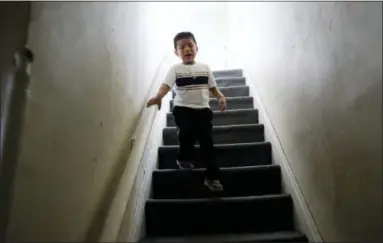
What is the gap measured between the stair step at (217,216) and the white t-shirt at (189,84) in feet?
1.95

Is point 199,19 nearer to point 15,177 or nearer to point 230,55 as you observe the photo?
point 230,55

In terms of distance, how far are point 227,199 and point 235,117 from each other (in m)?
0.98

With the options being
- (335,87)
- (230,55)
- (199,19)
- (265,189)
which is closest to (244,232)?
(265,189)

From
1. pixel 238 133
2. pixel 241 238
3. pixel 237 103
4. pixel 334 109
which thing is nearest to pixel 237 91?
pixel 237 103

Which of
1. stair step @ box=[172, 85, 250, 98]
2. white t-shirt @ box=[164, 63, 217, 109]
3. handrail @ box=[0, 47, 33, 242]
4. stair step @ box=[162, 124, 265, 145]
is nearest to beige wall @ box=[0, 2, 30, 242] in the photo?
handrail @ box=[0, 47, 33, 242]

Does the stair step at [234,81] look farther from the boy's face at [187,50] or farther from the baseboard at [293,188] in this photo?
the boy's face at [187,50]

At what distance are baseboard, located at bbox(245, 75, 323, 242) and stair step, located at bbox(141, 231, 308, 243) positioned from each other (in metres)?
0.05

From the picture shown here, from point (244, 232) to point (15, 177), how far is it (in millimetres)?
1146

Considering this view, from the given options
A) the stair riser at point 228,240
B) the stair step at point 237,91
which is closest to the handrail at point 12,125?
the stair riser at point 228,240

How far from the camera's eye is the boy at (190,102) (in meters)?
2.09

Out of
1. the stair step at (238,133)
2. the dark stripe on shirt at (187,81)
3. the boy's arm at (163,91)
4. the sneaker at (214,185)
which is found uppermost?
the dark stripe on shirt at (187,81)

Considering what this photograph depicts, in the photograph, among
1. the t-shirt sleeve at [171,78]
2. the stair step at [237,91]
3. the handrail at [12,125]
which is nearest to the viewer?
the handrail at [12,125]

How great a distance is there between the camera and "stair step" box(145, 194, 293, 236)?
1747 mm

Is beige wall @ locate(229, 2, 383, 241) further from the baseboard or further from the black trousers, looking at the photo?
the black trousers
